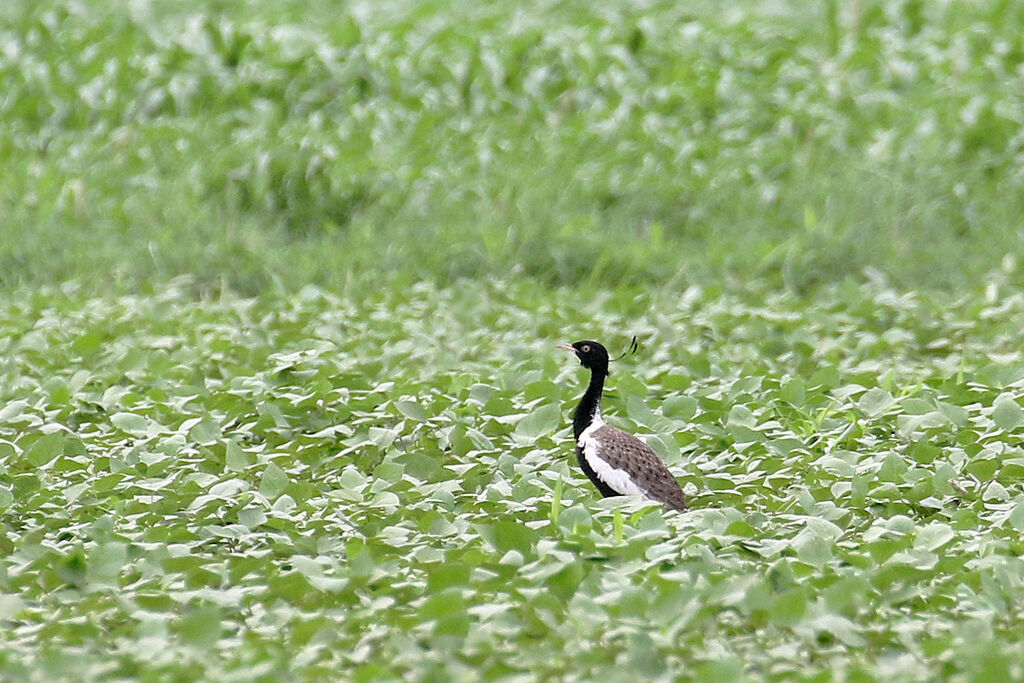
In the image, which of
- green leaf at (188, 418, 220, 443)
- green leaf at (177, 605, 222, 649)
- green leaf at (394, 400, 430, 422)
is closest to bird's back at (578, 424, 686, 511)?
green leaf at (394, 400, 430, 422)

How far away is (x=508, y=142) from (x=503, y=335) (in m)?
3.06

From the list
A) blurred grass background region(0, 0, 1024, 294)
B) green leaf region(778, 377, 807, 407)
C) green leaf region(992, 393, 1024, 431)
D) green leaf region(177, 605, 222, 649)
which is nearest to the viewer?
green leaf region(177, 605, 222, 649)

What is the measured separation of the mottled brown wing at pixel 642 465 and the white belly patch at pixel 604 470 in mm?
11

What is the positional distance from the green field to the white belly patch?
0.09 meters

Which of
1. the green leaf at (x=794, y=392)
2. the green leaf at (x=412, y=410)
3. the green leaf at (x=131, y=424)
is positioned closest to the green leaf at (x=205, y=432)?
the green leaf at (x=131, y=424)

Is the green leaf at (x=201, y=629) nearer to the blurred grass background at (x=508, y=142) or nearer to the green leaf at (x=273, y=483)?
the green leaf at (x=273, y=483)

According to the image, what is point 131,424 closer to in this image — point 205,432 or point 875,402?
point 205,432

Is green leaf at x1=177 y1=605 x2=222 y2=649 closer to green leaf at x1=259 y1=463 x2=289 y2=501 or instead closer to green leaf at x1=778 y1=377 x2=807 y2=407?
green leaf at x1=259 y1=463 x2=289 y2=501

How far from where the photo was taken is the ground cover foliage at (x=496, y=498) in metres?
3.68

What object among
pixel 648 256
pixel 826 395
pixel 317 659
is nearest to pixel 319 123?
pixel 648 256

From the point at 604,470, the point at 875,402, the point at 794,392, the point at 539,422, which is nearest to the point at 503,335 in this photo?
the point at 794,392

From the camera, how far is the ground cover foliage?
3.68m

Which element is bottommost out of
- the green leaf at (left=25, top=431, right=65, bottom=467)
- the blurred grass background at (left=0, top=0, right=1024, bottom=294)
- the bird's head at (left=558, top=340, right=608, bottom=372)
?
the blurred grass background at (left=0, top=0, right=1024, bottom=294)

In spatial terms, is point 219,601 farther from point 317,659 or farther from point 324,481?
point 324,481
